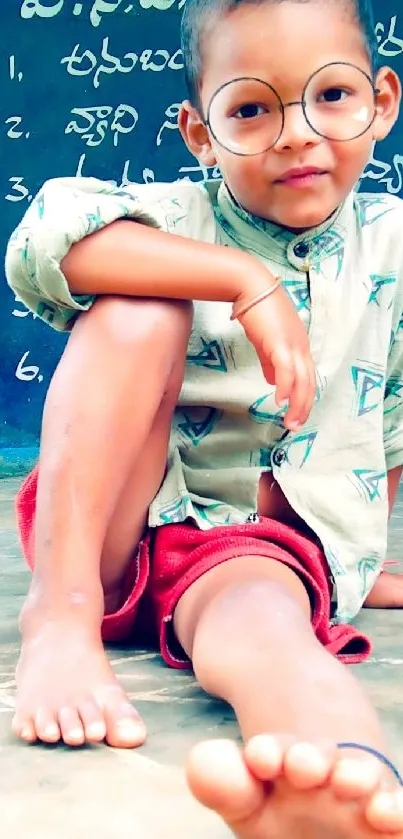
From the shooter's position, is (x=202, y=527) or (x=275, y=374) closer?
(x=275, y=374)

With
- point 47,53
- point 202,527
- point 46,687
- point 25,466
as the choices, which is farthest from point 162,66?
point 46,687

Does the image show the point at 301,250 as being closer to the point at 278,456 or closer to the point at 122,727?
the point at 278,456

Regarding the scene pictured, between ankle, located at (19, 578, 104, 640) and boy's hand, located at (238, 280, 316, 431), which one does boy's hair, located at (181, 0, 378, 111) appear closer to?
boy's hand, located at (238, 280, 316, 431)

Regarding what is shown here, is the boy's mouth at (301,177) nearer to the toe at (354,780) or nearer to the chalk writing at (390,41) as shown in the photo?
the toe at (354,780)

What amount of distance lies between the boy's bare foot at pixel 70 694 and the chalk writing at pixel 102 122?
2548 mm

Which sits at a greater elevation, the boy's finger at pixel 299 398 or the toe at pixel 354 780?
the toe at pixel 354 780

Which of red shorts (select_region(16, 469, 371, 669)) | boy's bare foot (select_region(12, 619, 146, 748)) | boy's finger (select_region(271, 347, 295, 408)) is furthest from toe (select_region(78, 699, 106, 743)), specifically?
boy's finger (select_region(271, 347, 295, 408))

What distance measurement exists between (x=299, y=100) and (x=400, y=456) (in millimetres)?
518

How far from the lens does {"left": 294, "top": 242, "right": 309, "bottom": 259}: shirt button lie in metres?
1.25

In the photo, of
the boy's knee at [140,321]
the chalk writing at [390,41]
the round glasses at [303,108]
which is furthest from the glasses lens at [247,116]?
the chalk writing at [390,41]

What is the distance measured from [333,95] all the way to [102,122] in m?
2.22

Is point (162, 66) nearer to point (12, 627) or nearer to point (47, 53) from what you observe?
point (47, 53)

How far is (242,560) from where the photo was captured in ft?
3.48

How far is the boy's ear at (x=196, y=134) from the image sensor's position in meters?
1.30
